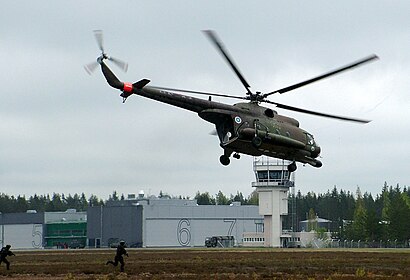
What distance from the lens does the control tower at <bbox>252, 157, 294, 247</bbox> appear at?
138 m

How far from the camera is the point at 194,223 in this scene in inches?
6314

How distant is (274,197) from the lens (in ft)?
454

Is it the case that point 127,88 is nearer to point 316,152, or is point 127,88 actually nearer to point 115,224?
point 316,152

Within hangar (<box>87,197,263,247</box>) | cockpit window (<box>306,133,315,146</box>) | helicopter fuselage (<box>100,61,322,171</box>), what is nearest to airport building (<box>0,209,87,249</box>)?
hangar (<box>87,197,263,247</box>)

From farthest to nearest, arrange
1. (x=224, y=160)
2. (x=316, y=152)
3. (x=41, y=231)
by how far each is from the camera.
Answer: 1. (x=41, y=231)
2. (x=316, y=152)
3. (x=224, y=160)

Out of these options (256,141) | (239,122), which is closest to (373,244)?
(256,141)

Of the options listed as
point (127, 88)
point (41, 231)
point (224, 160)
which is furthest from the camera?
point (41, 231)

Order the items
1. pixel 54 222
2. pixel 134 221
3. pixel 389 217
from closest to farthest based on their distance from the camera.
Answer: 1. pixel 389 217
2. pixel 134 221
3. pixel 54 222

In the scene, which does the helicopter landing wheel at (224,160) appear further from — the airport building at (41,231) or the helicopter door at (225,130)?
the airport building at (41,231)

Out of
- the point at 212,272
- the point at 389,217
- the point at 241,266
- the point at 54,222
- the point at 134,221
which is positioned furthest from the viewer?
the point at 54,222

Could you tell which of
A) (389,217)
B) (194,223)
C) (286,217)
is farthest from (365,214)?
(194,223)

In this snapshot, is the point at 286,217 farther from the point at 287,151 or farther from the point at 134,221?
the point at 287,151

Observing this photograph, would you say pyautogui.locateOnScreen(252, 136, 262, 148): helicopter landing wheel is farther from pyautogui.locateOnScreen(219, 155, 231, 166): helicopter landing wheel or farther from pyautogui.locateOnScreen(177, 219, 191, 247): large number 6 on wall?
pyautogui.locateOnScreen(177, 219, 191, 247): large number 6 on wall

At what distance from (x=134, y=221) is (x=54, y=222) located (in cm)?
2596
